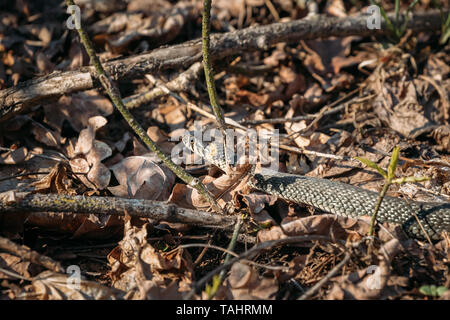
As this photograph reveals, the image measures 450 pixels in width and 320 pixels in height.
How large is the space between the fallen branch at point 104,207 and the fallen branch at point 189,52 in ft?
4.81

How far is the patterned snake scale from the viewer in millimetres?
3234

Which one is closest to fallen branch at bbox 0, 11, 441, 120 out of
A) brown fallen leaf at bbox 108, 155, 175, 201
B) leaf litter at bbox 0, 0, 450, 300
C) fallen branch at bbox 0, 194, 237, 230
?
leaf litter at bbox 0, 0, 450, 300

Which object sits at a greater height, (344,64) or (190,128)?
(344,64)

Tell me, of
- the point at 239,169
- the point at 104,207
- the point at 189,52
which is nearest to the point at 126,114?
the point at 104,207

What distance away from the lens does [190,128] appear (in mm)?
4523

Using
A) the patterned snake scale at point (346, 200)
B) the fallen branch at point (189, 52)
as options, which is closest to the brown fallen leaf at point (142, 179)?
the patterned snake scale at point (346, 200)

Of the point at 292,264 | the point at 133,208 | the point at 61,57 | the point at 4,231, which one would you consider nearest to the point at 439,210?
the point at 292,264

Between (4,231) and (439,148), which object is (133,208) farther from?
(439,148)

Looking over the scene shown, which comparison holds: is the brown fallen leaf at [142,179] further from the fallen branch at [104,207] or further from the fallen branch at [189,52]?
the fallen branch at [189,52]

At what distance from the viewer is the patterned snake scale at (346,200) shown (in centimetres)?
323

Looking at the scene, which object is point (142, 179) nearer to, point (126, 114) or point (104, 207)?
point (104, 207)

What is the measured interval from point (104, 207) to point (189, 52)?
2194 millimetres

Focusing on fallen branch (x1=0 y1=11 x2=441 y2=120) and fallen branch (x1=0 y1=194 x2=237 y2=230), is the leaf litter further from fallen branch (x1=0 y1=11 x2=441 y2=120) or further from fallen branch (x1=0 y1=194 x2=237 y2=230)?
fallen branch (x1=0 y1=11 x2=441 y2=120)
